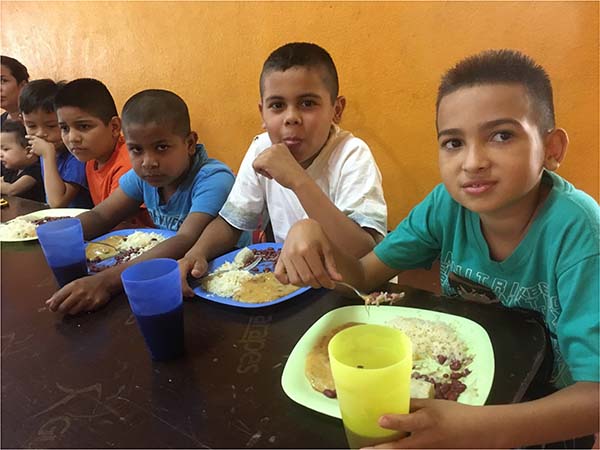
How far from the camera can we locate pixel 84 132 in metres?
2.14

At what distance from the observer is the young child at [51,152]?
91.7 inches

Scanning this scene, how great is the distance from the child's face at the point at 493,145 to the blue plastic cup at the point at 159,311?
2.05 ft

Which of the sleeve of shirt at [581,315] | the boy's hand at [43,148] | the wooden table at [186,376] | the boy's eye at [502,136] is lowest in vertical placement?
the wooden table at [186,376]

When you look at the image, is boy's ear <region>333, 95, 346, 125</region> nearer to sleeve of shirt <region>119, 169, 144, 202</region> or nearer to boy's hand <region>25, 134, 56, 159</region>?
sleeve of shirt <region>119, 169, 144, 202</region>

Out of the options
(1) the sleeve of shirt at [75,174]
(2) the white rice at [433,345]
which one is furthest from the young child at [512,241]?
(1) the sleeve of shirt at [75,174]

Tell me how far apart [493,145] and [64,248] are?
1.11 meters

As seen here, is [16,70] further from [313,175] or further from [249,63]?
[313,175]

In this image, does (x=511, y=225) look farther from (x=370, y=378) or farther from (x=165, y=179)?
(x=165, y=179)

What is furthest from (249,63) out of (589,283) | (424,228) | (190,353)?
(589,283)

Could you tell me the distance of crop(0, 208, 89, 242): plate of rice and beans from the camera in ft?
5.35

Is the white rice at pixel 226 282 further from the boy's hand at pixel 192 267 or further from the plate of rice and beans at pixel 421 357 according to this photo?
the plate of rice and beans at pixel 421 357

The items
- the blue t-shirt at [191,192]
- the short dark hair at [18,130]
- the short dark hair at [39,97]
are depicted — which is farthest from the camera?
the short dark hair at [18,130]

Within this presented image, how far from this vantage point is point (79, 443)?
73 centimetres

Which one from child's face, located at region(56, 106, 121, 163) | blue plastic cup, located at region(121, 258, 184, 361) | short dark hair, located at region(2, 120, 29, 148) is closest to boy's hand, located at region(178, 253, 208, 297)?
blue plastic cup, located at region(121, 258, 184, 361)
